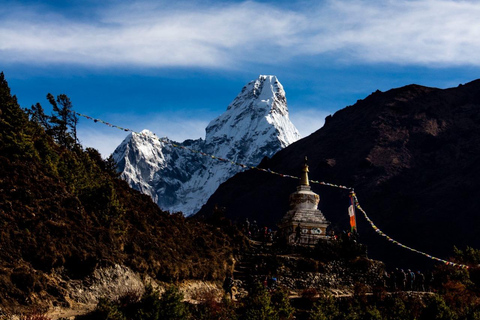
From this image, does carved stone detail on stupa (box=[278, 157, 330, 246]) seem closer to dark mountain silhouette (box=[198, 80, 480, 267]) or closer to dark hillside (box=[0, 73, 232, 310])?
dark hillside (box=[0, 73, 232, 310])

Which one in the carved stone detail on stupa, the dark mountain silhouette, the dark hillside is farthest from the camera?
the dark mountain silhouette

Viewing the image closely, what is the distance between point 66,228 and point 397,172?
109 metres

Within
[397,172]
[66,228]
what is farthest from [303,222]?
[397,172]

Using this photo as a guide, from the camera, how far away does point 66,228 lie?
2655 cm

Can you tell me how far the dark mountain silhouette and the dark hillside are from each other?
6808 centimetres

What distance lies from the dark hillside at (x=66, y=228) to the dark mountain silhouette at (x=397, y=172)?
68078mm

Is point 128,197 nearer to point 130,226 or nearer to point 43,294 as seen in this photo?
point 130,226

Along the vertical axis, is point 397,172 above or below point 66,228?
above

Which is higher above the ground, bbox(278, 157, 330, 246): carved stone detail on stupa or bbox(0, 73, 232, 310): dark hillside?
bbox(278, 157, 330, 246): carved stone detail on stupa

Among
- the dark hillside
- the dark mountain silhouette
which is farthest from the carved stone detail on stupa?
the dark mountain silhouette

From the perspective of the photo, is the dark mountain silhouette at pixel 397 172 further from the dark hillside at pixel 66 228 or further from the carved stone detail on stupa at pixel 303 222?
the dark hillside at pixel 66 228

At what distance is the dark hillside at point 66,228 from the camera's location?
2370 cm

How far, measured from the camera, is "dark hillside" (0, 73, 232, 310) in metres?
23.7

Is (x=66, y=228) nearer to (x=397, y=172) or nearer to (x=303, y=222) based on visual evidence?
(x=303, y=222)
